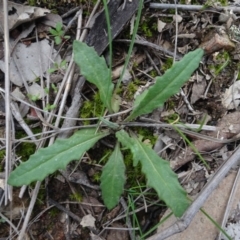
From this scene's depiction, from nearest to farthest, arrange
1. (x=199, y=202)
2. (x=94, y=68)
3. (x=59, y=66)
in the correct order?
(x=199, y=202) < (x=94, y=68) < (x=59, y=66)

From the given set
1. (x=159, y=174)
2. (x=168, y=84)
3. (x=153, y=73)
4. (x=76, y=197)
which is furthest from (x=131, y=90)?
(x=76, y=197)

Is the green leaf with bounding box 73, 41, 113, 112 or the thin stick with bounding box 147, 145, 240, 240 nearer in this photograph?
the thin stick with bounding box 147, 145, 240, 240

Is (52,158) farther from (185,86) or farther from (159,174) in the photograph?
(185,86)

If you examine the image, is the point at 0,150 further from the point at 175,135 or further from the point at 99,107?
the point at 175,135

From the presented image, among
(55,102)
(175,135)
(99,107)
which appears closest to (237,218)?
(175,135)

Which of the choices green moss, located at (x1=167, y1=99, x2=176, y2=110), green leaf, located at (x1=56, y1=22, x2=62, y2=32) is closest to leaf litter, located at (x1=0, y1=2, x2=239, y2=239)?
green moss, located at (x1=167, y1=99, x2=176, y2=110)

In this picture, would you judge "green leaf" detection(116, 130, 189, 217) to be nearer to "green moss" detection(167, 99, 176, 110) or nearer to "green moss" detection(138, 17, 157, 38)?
"green moss" detection(167, 99, 176, 110)
